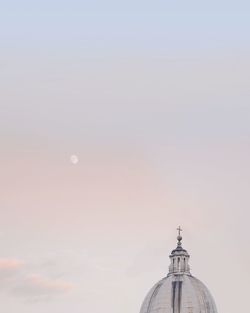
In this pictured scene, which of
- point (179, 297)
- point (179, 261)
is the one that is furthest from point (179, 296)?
point (179, 261)

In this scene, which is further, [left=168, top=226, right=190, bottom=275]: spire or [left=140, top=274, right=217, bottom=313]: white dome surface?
[left=168, top=226, right=190, bottom=275]: spire

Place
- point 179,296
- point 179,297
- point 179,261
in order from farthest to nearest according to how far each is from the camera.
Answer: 1. point 179,261
2. point 179,296
3. point 179,297

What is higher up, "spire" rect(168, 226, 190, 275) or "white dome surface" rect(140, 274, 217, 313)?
"spire" rect(168, 226, 190, 275)

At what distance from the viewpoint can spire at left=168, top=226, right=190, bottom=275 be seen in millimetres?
94188

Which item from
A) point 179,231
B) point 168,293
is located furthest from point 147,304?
point 179,231

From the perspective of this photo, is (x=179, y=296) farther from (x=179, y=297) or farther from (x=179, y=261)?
(x=179, y=261)

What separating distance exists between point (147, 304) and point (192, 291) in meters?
4.66

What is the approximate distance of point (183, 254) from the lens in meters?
95.9

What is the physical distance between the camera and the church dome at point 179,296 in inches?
3521

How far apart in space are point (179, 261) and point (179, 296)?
18.3 ft

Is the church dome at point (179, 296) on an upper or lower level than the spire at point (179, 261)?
lower

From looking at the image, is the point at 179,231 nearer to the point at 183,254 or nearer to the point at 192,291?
the point at 183,254

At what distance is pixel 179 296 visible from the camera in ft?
296

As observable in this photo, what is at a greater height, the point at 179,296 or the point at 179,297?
the point at 179,296
